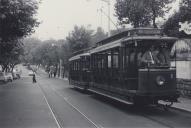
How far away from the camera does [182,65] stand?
2153 centimetres

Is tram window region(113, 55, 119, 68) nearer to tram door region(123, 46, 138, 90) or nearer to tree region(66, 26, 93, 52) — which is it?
tram door region(123, 46, 138, 90)

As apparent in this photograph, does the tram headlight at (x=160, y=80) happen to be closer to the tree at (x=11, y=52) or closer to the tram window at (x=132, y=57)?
the tram window at (x=132, y=57)

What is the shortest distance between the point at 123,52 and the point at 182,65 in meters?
6.70

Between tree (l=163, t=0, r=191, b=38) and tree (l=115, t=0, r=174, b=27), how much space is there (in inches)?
140

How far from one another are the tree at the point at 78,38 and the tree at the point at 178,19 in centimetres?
3344

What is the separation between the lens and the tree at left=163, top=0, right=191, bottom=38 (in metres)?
20.4

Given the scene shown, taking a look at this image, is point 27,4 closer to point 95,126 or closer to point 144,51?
point 144,51

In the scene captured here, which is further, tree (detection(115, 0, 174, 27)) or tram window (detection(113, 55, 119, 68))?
tree (detection(115, 0, 174, 27))

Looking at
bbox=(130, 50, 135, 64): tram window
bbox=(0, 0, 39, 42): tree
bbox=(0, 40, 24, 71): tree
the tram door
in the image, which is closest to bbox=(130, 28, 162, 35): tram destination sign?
the tram door

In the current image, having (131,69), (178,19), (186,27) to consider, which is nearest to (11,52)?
(178,19)

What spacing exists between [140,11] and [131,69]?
37.6ft

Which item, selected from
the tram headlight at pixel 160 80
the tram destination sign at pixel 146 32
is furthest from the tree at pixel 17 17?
the tram headlight at pixel 160 80

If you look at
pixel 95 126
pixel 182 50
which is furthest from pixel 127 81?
pixel 182 50

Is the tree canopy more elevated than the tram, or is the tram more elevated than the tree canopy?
the tree canopy
